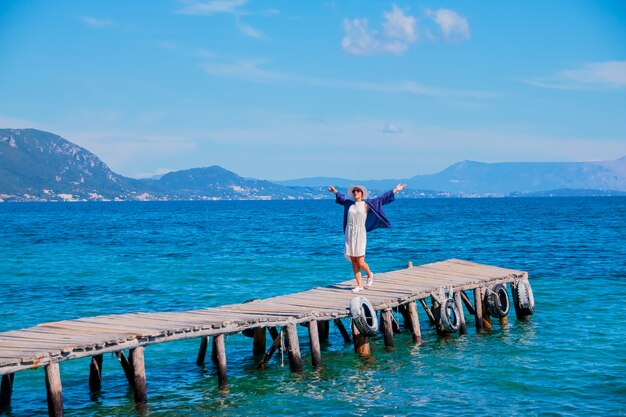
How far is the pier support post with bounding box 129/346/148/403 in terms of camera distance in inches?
554

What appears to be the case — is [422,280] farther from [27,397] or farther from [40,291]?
[40,291]

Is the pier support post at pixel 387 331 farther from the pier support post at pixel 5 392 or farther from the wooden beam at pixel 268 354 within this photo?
the pier support post at pixel 5 392

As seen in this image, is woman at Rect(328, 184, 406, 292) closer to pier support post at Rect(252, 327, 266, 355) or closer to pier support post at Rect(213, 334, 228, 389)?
pier support post at Rect(252, 327, 266, 355)

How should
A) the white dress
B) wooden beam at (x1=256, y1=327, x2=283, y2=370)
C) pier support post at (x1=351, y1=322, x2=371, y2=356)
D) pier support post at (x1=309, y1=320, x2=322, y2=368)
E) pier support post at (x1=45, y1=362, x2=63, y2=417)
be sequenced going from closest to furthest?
pier support post at (x1=45, y1=362, x2=63, y2=417) < pier support post at (x1=309, y1=320, x2=322, y2=368) < wooden beam at (x1=256, y1=327, x2=283, y2=370) < pier support post at (x1=351, y1=322, x2=371, y2=356) < the white dress

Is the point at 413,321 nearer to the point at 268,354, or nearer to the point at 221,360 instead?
the point at 268,354

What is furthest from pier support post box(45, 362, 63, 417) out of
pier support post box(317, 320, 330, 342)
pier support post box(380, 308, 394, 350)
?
pier support post box(317, 320, 330, 342)

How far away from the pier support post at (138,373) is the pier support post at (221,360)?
172 cm

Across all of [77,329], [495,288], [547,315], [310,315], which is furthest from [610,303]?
[77,329]

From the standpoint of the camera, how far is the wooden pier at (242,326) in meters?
13.1

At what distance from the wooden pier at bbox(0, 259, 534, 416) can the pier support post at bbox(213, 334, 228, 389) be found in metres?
0.02

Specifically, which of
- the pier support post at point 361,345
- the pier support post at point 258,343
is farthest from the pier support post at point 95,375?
the pier support post at point 361,345

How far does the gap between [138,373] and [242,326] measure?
237 cm

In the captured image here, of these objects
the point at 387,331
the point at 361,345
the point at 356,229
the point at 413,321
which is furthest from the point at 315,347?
the point at 413,321

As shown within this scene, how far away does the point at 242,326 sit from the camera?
51.6 ft
